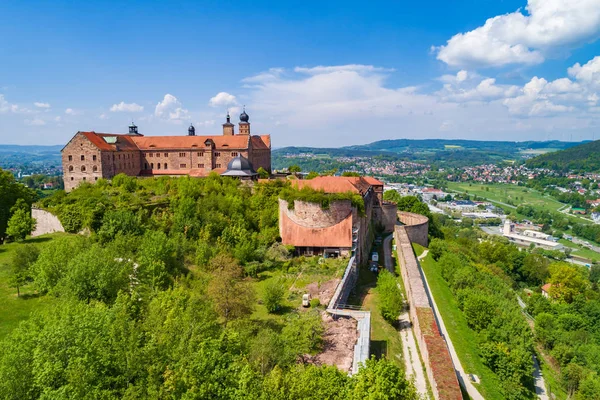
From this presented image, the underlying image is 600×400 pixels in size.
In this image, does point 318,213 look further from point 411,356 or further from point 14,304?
point 14,304

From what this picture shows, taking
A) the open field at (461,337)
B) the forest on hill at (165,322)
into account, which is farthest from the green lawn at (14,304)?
the open field at (461,337)

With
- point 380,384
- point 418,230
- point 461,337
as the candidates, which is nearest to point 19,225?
point 380,384

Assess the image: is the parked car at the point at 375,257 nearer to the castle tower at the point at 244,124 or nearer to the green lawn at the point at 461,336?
the green lawn at the point at 461,336

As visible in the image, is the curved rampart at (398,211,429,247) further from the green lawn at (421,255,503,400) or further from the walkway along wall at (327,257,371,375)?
the walkway along wall at (327,257,371,375)

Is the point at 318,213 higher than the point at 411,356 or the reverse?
higher

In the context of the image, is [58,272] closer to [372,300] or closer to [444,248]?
[372,300]

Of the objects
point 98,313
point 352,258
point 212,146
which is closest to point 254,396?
point 98,313

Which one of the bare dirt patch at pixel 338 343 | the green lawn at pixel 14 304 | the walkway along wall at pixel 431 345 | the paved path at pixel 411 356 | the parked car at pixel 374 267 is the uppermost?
the green lawn at pixel 14 304

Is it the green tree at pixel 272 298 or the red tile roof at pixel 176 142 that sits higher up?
the red tile roof at pixel 176 142
